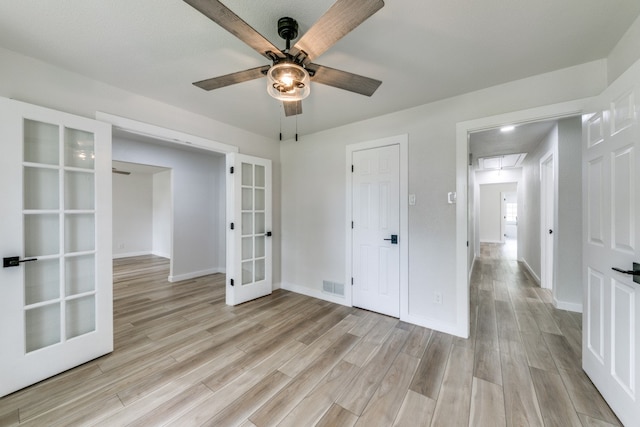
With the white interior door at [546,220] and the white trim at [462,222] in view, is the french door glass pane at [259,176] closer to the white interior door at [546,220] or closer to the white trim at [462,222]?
the white trim at [462,222]

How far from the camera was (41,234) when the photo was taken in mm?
1909

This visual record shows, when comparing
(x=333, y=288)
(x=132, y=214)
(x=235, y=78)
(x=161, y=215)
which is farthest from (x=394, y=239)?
(x=132, y=214)

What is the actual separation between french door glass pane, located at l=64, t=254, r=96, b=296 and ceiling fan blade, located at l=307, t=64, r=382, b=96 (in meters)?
2.42

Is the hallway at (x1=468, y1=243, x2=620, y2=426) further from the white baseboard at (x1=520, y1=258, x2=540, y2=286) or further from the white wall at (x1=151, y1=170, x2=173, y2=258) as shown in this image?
the white wall at (x1=151, y1=170, x2=173, y2=258)

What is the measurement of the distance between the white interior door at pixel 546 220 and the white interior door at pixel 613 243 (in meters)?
2.62

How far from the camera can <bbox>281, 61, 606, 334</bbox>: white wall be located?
87.2 inches

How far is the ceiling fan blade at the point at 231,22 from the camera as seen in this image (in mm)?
1019

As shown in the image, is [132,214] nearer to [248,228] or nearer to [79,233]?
[248,228]

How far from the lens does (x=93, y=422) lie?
1.48 metres

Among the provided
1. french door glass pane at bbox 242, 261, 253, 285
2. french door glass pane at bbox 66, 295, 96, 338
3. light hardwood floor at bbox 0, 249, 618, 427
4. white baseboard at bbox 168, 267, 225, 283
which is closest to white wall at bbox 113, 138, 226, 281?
white baseboard at bbox 168, 267, 225, 283

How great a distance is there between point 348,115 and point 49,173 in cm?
288

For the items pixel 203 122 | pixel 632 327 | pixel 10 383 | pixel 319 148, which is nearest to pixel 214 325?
pixel 10 383

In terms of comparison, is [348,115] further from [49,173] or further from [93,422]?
[93,422]

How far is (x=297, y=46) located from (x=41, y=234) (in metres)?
2.40
